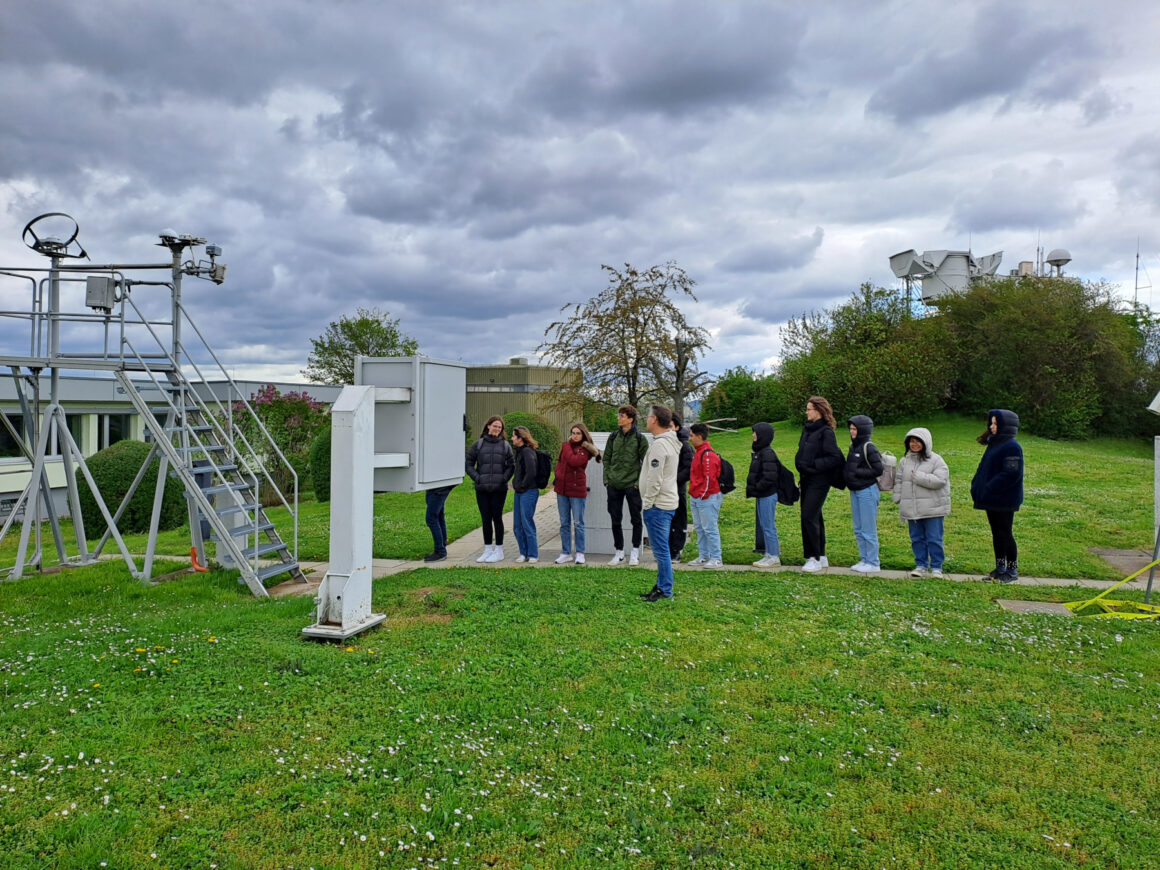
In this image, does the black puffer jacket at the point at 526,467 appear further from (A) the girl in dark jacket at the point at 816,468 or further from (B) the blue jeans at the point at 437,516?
(A) the girl in dark jacket at the point at 816,468

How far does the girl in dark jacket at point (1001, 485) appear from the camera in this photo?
27.3 ft

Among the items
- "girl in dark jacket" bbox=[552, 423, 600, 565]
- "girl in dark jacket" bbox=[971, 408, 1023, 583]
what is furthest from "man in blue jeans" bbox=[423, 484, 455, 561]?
"girl in dark jacket" bbox=[971, 408, 1023, 583]

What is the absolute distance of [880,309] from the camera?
3612cm

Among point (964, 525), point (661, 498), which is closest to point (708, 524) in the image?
point (661, 498)

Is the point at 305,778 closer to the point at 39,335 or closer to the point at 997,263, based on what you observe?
the point at 39,335

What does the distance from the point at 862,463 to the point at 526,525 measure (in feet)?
14.1

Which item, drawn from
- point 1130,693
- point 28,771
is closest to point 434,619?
point 28,771

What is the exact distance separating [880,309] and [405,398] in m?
34.2

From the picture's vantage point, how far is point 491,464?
10.0 meters

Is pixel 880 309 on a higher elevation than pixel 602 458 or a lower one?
higher

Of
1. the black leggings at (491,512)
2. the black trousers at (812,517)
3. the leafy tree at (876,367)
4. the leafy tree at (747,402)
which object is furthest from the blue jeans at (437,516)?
the leafy tree at (747,402)

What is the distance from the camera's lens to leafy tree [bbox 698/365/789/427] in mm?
39750

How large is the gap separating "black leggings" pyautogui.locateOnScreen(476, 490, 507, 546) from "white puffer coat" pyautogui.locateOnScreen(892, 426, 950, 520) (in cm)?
493

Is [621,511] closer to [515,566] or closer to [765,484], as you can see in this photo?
[515,566]
